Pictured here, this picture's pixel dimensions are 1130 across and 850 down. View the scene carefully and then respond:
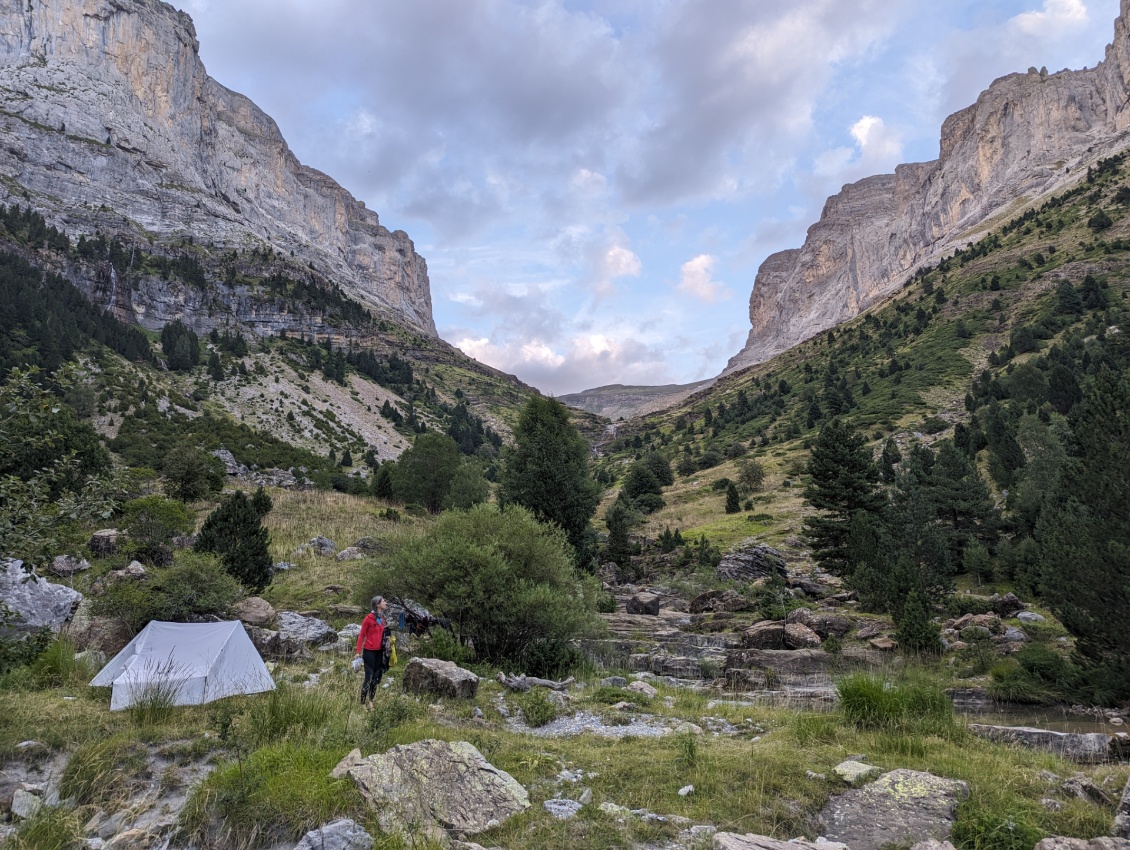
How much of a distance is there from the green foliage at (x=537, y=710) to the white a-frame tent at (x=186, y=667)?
173 inches

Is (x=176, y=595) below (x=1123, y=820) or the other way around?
the other way around

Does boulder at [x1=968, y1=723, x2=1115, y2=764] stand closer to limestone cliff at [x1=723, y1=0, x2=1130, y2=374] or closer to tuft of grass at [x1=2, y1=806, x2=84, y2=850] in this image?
tuft of grass at [x1=2, y1=806, x2=84, y2=850]

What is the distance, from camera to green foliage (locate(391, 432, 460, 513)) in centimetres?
4347

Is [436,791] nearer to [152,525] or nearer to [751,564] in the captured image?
[152,525]

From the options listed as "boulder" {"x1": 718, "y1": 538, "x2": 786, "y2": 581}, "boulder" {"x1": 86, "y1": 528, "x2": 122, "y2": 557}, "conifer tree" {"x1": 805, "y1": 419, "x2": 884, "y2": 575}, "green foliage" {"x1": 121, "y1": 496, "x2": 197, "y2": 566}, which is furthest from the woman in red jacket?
"conifer tree" {"x1": 805, "y1": 419, "x2": 884, "y2": 575}

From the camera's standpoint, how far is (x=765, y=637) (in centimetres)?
1816

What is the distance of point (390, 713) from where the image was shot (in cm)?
746

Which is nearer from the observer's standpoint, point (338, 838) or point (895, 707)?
A: point (338, 838)

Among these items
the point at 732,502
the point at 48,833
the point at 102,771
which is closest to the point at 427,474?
the point at 732,502

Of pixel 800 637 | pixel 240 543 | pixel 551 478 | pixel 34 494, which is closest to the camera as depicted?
pixel 34 494

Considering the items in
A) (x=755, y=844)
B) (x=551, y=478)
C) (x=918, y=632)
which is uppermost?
(x=551, y=478)

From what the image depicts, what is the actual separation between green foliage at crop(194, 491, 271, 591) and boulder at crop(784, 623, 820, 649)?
17.5 m

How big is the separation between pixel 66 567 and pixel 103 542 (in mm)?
2551

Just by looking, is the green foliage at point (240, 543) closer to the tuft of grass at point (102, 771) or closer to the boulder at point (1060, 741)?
the tuft of grass at point (102, 771)
